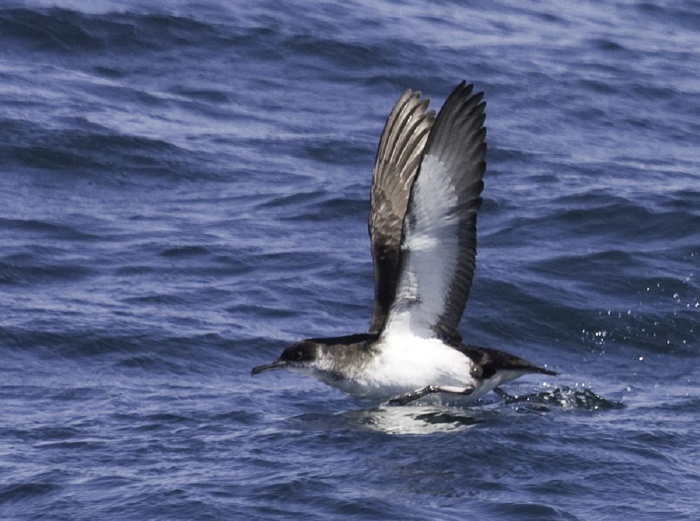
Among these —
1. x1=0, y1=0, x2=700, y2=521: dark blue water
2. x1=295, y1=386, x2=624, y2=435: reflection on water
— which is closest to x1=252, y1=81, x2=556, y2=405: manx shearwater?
x1=295, y1=386, x2=624, y2=435: reflection on water

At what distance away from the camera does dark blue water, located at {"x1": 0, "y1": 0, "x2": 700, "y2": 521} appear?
784cm

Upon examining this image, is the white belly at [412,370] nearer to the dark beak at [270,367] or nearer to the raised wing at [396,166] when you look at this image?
the dark beak at [270,367]

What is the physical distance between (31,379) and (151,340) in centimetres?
111

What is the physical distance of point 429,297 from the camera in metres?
9.06

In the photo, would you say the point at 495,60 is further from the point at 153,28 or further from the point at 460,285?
the point at 460,285

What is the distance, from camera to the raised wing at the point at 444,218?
8461mm

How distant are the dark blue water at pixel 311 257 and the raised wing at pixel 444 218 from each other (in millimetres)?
710

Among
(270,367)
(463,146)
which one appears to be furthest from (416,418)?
(463,146)

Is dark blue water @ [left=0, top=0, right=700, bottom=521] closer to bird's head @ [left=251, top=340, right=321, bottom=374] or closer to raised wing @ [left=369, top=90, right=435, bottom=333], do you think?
bird's head @ [left=251, top=340, right=321, bottom=374]

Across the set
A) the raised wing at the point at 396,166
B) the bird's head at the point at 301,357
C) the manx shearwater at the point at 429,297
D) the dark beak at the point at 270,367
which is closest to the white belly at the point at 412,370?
the manx shearwater at the point at 429,297

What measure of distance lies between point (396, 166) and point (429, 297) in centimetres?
131

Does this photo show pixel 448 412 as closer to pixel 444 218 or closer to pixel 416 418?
pixel 416 418

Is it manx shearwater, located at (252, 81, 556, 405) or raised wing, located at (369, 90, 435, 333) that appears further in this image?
raised wing, located at (369, 90, 435, 333)

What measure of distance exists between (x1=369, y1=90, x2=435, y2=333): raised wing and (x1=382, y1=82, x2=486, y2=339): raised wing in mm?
671
